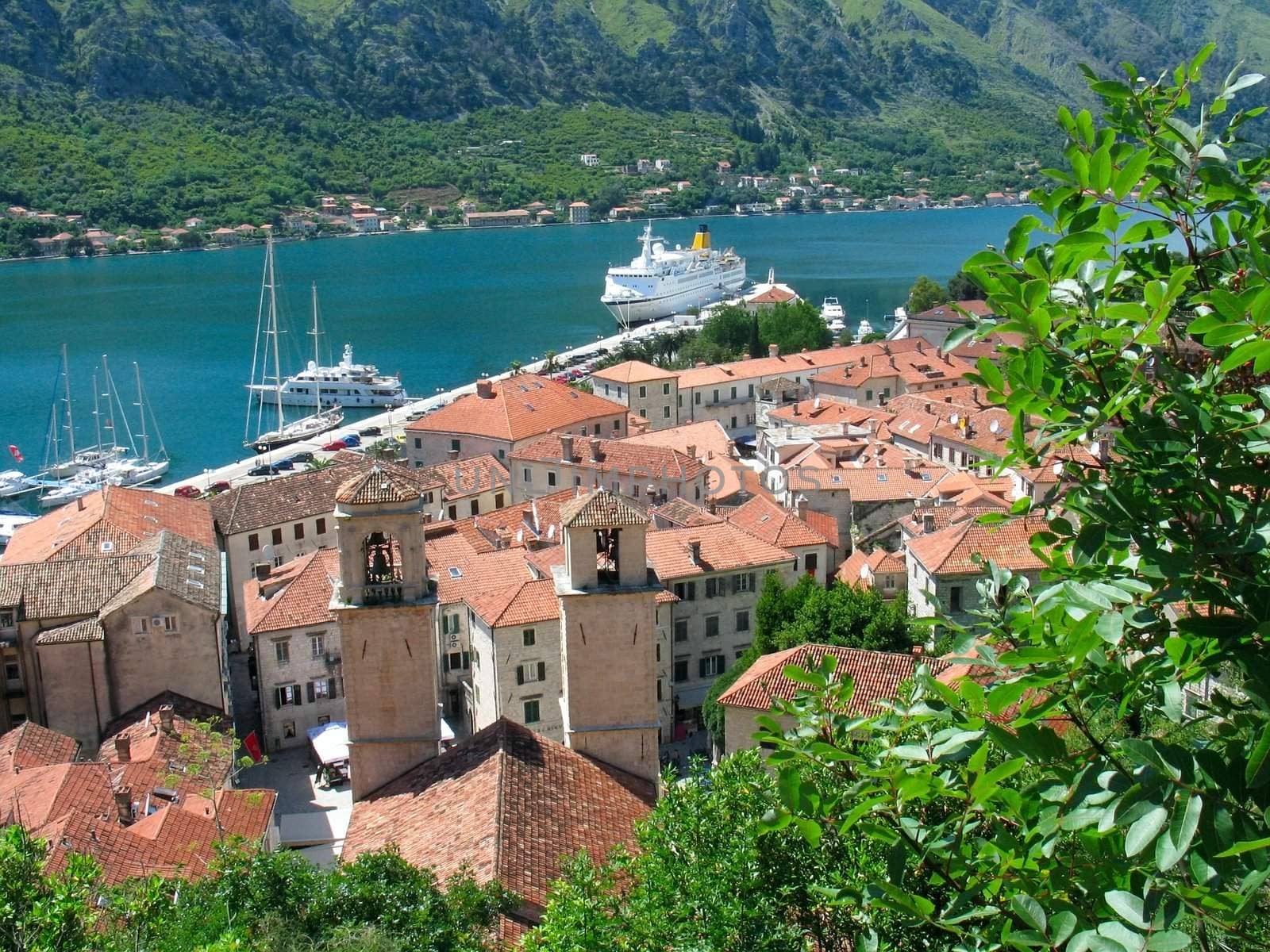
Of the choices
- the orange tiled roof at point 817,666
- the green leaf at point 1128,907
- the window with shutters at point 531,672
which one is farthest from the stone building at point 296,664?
the green leaf at point 1128,907

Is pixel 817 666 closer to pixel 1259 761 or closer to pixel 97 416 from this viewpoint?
pixel 1259 761

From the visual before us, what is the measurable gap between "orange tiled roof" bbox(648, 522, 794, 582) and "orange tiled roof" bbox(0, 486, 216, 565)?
404 inches

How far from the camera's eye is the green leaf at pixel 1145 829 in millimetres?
3678

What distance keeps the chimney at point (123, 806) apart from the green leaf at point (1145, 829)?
1614cm

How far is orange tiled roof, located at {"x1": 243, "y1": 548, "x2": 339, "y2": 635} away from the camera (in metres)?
26.2

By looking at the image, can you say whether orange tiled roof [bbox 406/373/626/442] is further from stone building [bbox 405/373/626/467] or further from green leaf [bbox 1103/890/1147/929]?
green leaf [bbox 1103/890/1147/929]

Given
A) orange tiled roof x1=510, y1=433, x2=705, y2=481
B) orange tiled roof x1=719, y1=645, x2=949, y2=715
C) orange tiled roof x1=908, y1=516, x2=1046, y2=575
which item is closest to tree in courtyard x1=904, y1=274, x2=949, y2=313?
orange tiled roof x1=510, y1=433, x2=705, y2=481

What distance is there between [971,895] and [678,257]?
4418 inches

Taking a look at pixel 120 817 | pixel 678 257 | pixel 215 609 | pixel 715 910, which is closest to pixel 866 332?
A: pixel 678 257

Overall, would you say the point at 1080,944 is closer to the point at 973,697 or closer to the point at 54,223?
the point at 973,697

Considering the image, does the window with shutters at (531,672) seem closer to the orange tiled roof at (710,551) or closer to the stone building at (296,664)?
the orange tiled roof at (710,551)

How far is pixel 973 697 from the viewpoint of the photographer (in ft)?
14.1

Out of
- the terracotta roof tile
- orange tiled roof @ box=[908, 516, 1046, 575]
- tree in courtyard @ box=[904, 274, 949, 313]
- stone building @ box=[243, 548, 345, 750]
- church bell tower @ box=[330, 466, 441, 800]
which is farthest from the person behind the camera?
tree in courtyard @ box=[904, 274, 949, 313]

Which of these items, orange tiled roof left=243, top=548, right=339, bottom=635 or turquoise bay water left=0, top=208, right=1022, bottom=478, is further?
turquoise bay water left=0, top=208, right=1022, bottom=478
